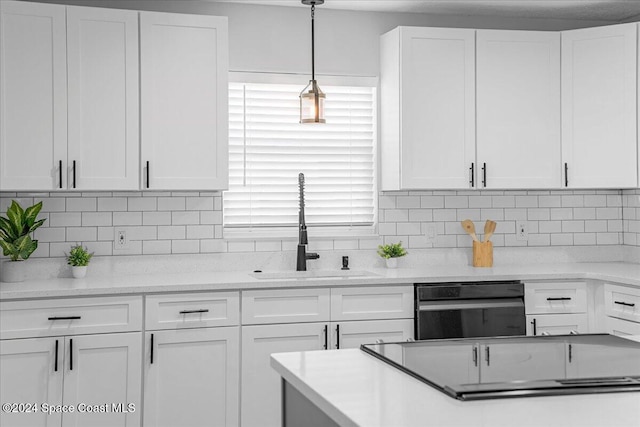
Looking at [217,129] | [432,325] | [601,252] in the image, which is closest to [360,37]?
[217,129]

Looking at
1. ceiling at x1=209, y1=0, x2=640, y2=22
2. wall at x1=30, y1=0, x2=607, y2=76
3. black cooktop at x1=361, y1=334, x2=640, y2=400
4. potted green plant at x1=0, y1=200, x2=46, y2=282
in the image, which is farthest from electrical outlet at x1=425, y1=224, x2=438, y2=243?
black cooktop at x1=361, y1=334, x2=640, y2=400

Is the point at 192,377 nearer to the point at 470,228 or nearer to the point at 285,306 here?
the point at 285,306

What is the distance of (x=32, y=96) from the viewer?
3637 millimetres

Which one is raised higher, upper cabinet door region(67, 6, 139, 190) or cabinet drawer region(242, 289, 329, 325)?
upper cabinet door region(67, 6, 139, 190)

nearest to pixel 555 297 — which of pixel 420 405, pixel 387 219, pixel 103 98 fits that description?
pixel 387 219

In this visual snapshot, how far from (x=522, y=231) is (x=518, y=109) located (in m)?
0.84

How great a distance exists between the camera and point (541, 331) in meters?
3.91

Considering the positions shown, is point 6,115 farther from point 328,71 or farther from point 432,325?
point 432,325

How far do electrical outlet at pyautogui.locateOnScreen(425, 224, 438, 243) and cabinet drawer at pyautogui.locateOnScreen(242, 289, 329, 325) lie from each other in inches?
41.2

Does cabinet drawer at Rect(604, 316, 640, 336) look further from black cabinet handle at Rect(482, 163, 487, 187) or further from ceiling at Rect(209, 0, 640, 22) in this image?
ceiling at Rect(209, 0, 640, 22)

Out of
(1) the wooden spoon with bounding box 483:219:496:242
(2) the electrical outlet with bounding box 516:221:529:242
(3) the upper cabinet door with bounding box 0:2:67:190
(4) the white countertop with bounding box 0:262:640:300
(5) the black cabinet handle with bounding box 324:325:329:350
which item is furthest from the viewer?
(2) the electrical outlet with bounding box 516:221:529:242

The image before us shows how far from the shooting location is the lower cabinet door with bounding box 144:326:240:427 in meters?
3.52

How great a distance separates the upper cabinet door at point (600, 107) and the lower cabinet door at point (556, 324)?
0.82m

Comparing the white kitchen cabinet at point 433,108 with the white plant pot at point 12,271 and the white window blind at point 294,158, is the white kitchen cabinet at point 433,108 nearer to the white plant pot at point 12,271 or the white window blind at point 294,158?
the white window blind at point 294,158
